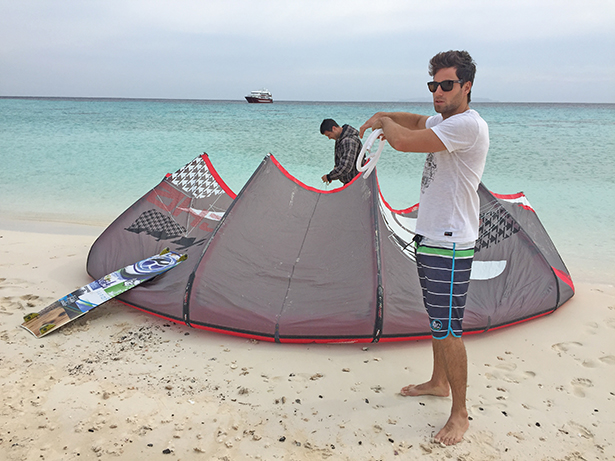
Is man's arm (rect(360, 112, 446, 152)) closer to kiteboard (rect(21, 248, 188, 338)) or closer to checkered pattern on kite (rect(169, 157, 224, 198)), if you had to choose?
kiteboard (rect(21, 248, 188, 338))

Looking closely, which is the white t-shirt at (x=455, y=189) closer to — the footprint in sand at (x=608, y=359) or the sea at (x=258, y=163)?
the footprint in sand at (x=608, y=359)

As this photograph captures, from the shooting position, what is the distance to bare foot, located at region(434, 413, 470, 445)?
2174 millimetres

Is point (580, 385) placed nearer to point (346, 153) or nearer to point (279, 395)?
point (279, 395)

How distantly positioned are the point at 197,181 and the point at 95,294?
4.69 feet

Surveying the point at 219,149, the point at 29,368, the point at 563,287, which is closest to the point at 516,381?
the point at 563,287

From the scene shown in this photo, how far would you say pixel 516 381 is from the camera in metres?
2.74

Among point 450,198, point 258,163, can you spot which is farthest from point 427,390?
point 258,163

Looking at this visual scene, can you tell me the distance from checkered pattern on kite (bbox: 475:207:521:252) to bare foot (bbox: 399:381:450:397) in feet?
4.93

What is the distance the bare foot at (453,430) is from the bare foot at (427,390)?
0.27 meters

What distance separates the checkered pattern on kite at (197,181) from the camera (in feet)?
14.3

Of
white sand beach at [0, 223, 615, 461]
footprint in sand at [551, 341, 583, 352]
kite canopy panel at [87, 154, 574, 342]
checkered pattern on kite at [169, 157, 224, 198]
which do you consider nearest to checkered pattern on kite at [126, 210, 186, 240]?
kite canopy panel at [87, 154, 574, 342]

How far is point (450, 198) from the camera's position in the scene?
80.9 inches

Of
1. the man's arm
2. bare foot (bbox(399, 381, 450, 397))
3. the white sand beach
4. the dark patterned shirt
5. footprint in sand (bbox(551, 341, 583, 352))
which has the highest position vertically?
the man's arm

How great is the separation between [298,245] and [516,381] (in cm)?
164
